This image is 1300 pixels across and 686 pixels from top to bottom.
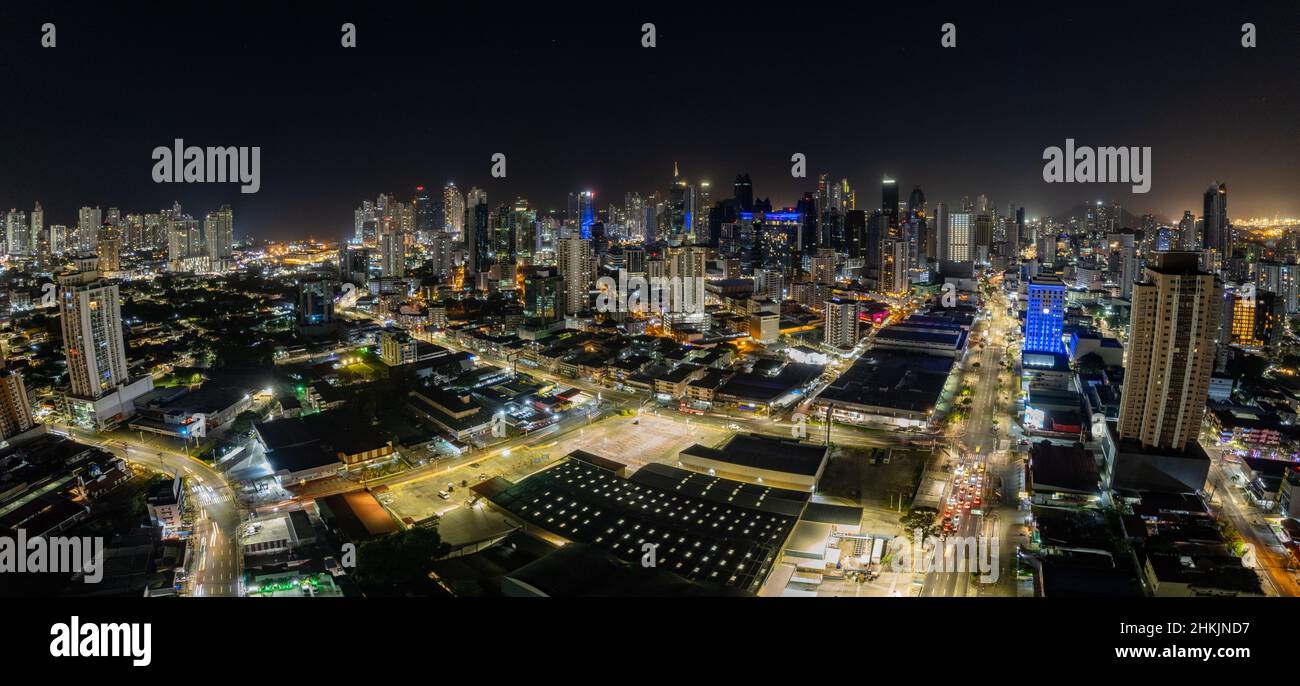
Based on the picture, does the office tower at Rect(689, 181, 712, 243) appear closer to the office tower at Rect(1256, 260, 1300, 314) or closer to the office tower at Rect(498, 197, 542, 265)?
the office tower at Rect(498, 197, 542, 265)

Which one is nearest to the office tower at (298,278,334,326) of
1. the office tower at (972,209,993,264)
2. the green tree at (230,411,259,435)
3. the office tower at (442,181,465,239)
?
the green tree at (230,411,259,435)

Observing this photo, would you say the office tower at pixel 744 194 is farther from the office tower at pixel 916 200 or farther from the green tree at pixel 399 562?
the green tree at pixel 399 562

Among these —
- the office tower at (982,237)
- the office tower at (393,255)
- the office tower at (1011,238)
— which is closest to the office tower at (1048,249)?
the office tower at (982,237)

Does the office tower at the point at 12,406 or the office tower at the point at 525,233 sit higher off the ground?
the office tower at the point at 525,233

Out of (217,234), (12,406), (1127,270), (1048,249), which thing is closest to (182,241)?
(217,234)

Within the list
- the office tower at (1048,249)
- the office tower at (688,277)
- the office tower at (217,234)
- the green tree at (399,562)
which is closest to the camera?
the green tree at (399,562)
